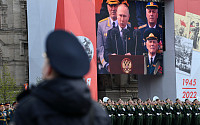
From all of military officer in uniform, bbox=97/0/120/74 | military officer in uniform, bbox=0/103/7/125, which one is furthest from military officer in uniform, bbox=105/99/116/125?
military officer in uniform, bbox=97/0/120/74

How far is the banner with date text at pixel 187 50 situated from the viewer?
2684 cm

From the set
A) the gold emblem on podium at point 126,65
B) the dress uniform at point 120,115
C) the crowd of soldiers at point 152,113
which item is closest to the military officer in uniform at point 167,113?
the crowd of soldiers at point 152,113

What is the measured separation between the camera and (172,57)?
2681cm

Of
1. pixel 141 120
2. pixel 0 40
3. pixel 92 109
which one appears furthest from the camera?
pixel 0 40

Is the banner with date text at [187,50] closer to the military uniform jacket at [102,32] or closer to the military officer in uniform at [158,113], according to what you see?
the military uniform jacket at [102,32]

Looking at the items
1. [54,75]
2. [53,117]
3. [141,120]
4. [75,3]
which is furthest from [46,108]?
[75,3]

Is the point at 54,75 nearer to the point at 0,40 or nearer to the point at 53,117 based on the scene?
the point at 53,117

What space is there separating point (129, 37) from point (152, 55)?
2177 millimetres

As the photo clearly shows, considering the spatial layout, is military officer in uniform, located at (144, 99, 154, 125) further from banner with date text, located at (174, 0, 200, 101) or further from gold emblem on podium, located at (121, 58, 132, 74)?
banner with date text, located at (174, 0, 200, 101)

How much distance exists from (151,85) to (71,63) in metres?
26.7

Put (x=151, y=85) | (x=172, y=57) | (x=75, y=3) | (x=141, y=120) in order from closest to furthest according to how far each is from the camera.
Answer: (x=141, y=120), (x=75, y=3), (x=172, y=57), (x=151, y=85)

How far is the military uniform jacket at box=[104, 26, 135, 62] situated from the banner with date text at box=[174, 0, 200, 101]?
3278mm

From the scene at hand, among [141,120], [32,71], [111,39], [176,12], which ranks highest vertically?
[176,12]

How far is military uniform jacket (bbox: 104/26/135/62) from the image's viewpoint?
25.6 metres
